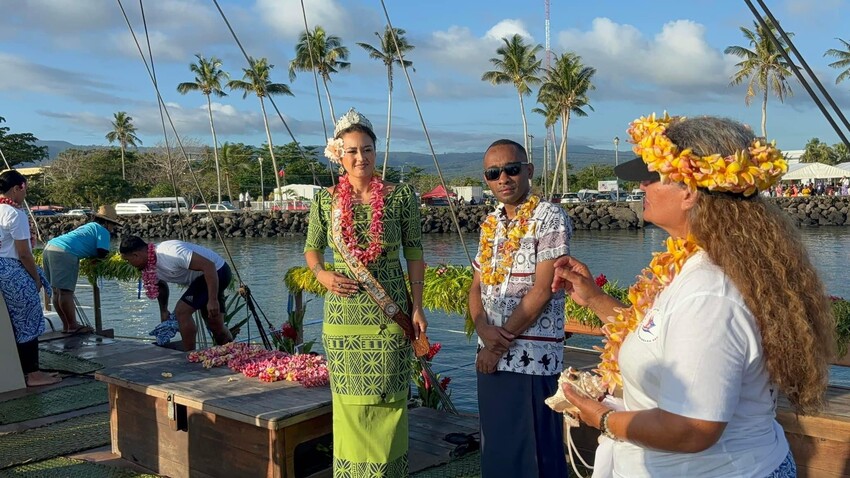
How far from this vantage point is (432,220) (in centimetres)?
4962

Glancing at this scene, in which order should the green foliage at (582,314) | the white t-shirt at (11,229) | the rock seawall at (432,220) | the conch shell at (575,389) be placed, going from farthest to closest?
the rock seawall at (432,220), the white t-shirt at (11,229), the green foliage at (582,314), the conch shell at (575,389)

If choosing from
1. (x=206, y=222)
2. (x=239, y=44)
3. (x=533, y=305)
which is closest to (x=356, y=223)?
(x=533, y=305)

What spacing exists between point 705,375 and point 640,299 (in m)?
0.50

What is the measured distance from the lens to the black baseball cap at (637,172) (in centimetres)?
190

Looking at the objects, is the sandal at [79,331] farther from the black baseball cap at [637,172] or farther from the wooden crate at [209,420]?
the black baseball cap at [637,172]

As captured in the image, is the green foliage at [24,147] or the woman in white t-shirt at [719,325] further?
the green foliage at [24,147]

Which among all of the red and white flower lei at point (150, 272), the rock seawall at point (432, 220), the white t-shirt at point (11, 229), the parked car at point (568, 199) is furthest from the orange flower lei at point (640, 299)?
the parked car at point (568, 199)

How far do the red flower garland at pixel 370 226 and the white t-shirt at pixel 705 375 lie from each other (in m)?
1.69

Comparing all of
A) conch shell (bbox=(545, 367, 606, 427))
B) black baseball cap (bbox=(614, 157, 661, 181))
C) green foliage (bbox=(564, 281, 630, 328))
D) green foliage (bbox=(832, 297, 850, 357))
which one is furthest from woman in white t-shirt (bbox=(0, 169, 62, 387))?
green foliage (bbox=(832, 297, 850, 357))

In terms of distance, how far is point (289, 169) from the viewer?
297 ft

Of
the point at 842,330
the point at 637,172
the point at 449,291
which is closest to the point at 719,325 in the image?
the point at 637,172

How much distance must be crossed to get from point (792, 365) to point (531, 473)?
1642 mm

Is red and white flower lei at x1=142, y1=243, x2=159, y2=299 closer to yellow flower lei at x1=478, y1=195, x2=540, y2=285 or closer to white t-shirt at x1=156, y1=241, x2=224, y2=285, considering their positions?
white t-shirt at x1=156, y1=241, x2=224, y2=285

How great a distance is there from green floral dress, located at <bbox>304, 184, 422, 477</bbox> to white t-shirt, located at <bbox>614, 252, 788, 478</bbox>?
165 cm
